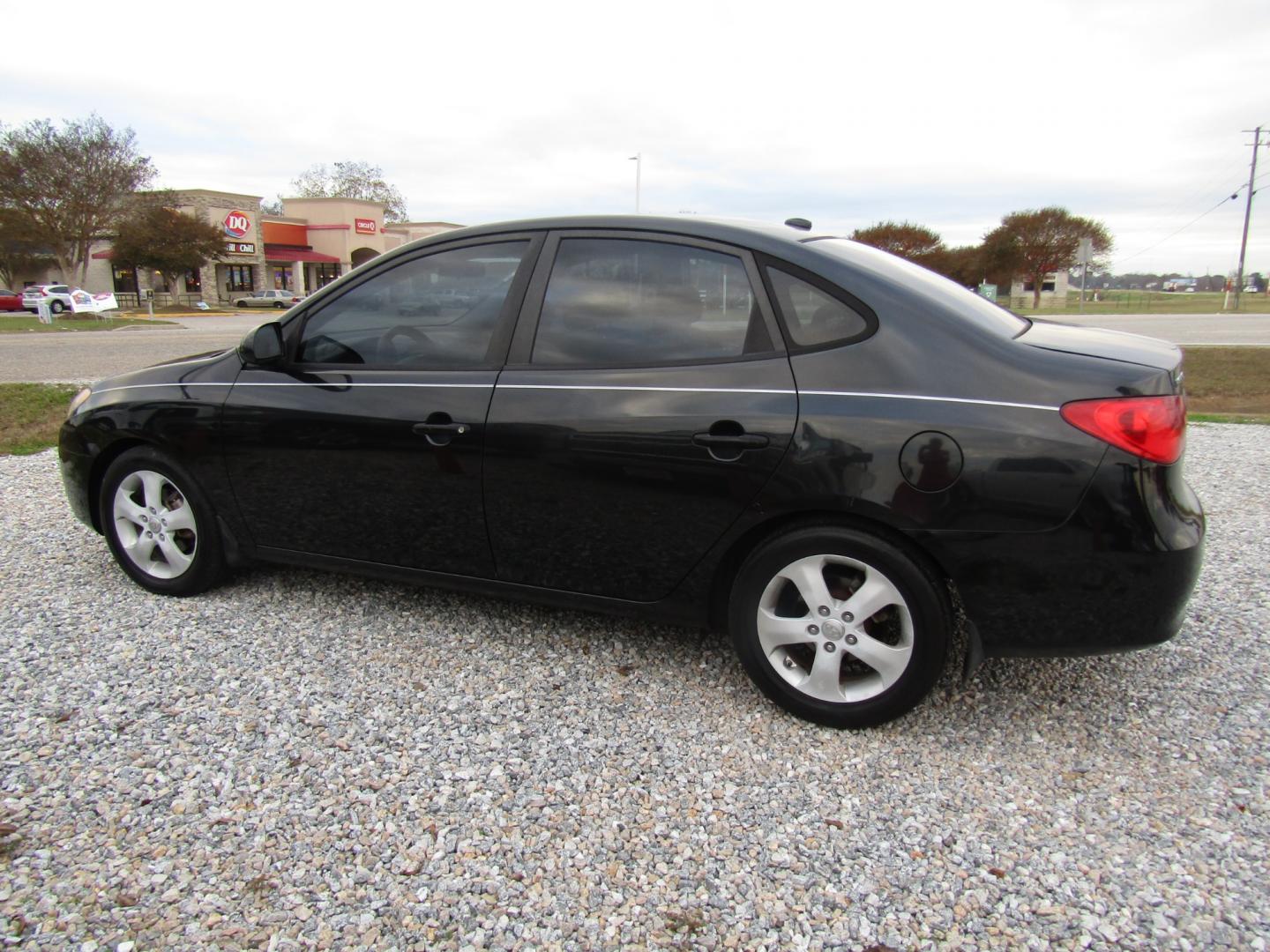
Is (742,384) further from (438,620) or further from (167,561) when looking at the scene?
(167,561)

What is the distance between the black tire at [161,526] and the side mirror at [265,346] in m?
0.66

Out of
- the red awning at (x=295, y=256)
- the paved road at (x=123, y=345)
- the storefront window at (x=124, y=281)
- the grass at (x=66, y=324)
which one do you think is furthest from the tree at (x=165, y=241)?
the paved road at (x=123, y=345)

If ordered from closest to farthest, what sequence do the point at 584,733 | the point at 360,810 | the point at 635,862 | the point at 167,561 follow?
the point at 635,862, the point at 360,810, the point at 584,733, the point at 167,561

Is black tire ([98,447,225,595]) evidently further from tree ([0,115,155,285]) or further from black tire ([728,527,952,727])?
tree ([0,115,155,285])

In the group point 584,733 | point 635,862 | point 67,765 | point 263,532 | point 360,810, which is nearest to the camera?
point 635,862

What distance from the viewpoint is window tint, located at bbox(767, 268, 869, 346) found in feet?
8.92

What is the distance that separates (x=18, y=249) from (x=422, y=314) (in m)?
52.6

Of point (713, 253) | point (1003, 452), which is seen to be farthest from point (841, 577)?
point (713, 253)

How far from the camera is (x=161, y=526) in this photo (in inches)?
152

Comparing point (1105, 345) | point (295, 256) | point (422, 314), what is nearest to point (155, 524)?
point (422, 314)

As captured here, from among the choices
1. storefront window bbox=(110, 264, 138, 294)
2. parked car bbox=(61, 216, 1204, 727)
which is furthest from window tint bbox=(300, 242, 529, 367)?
storefront window bbox=(110, 264, 138, 294)

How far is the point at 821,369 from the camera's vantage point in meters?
2.69

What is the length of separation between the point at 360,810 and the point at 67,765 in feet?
3.28

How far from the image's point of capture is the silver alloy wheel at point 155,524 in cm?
386
